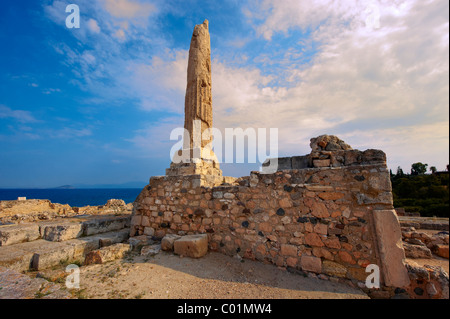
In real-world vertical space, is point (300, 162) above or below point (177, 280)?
above

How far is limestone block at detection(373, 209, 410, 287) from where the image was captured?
10.3 ft

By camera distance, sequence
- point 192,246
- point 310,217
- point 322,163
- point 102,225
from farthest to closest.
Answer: point 102,225, point 192,246, point 322,163, point 310,217

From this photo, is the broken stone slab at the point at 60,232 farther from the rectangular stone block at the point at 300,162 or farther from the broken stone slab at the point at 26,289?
the rectangular stone block at the point at 300,162

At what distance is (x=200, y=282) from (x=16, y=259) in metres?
3.83

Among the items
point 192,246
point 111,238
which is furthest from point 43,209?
point 192,246

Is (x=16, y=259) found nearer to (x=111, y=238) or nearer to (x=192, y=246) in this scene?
(x=111, y=238)

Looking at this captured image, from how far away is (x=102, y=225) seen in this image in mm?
6281

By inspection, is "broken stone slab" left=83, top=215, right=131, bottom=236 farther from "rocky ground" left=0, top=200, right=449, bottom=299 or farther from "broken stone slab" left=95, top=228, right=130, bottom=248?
"rocky ground" left=0, top=200, right=449, bottom=299

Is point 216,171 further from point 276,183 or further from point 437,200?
point 437,200

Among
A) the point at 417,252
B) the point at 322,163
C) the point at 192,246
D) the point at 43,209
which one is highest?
the point at 322,163

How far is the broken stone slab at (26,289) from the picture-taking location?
2527 millimetres

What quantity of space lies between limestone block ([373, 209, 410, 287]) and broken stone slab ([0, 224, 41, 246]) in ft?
26.4

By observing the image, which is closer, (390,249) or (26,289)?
(26,289)
